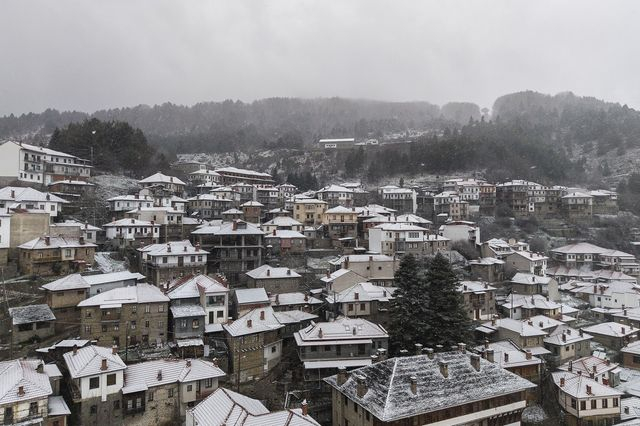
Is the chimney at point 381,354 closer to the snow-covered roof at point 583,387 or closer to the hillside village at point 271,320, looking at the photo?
the hillside village at point 271,320

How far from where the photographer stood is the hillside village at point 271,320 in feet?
89.8

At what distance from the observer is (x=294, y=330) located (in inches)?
1591

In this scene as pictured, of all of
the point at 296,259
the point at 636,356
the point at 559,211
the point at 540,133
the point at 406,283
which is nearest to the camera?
the point at 406,283

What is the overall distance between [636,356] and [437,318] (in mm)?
25765

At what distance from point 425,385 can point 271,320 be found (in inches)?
589

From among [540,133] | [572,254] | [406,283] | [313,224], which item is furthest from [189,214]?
[540,133]

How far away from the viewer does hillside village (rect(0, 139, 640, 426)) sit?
89.8 ft

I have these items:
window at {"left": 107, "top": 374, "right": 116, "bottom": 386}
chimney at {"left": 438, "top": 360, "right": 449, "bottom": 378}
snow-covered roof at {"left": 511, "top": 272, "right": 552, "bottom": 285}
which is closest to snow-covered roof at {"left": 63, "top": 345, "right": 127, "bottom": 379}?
window at {"left": 107, "top": 374, "right": 116, "bottom": 386}

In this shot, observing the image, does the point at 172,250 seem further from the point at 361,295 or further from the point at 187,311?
the point at 361,295

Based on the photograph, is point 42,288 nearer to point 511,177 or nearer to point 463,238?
point 463,238

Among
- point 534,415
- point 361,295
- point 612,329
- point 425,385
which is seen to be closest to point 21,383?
point 425,385

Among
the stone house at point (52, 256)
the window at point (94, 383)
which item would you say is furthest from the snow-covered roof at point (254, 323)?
the stone house at point (52, 256)

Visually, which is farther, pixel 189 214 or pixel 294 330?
pixel 189 214

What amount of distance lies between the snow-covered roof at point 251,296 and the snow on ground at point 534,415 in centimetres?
2549
